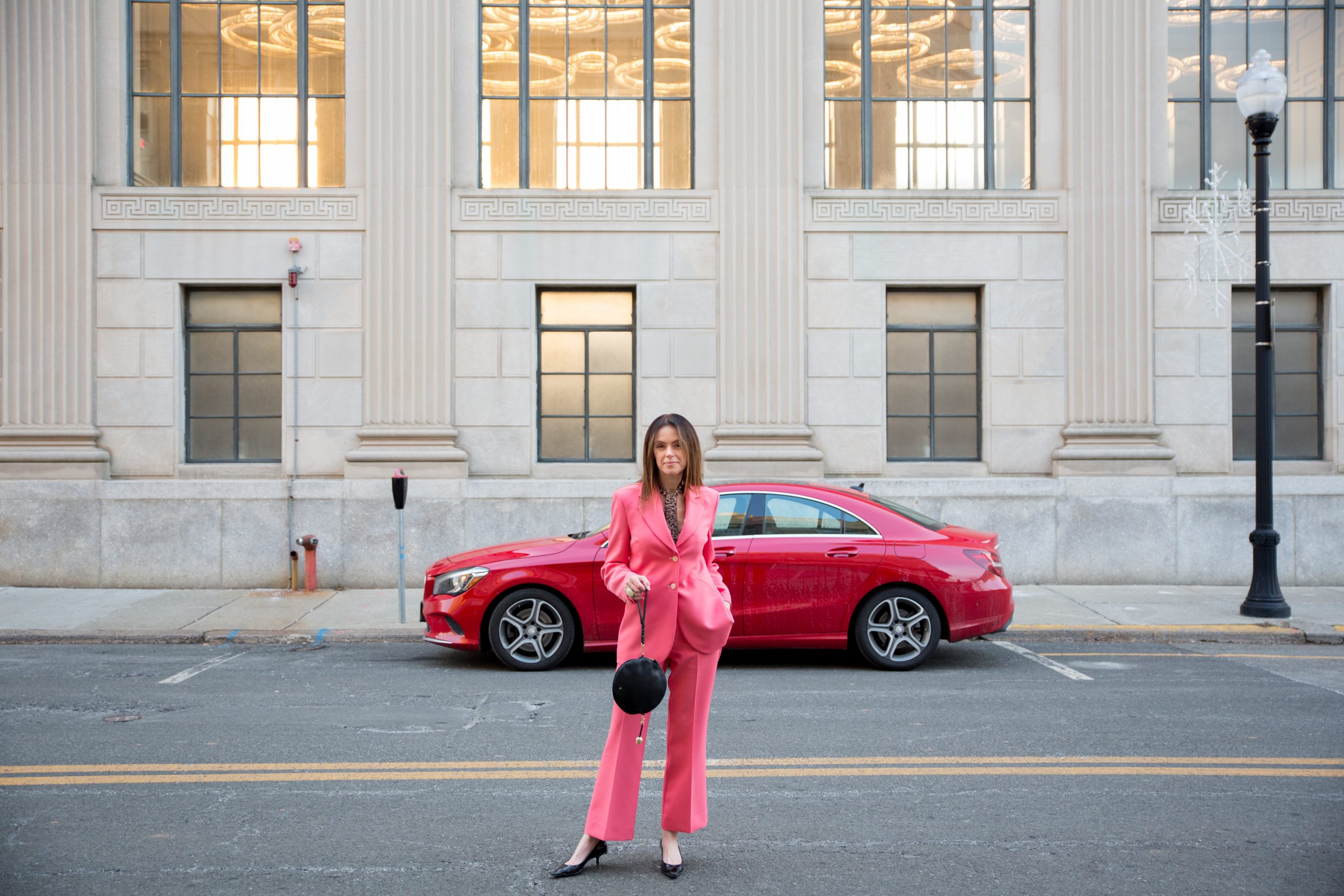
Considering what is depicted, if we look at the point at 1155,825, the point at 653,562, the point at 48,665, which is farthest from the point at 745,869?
the point at 48,665

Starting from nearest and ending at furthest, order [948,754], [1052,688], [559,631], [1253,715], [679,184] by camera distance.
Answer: [948,754], [1253,715], [1052,688], [559,631], [679,184]

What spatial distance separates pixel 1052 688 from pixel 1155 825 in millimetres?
3115

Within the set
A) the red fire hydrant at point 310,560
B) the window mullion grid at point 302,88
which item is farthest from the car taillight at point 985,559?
the window mullion grid at point 302,88

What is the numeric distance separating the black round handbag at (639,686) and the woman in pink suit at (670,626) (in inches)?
8.1

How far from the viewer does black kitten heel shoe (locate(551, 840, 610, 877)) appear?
4438mm

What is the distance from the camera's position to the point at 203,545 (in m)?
13.6

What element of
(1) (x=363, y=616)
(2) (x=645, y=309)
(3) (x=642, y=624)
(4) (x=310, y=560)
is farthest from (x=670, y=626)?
(2) (x=645, y=309)

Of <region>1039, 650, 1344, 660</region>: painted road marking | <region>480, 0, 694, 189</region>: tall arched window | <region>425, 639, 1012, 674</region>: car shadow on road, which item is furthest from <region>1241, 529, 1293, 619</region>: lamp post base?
<region>480, 0, 694, 189</region>: tall arched window

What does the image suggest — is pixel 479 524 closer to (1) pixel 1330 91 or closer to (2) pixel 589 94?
(2) pixel 589 94

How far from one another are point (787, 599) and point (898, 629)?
971 mm

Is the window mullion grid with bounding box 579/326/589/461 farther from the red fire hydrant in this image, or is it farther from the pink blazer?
the pink blazer

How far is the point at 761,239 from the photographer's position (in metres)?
14.1

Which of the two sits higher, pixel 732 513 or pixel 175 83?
pixel 175 83

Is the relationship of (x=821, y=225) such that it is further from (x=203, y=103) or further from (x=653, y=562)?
(x=653, y=562)
